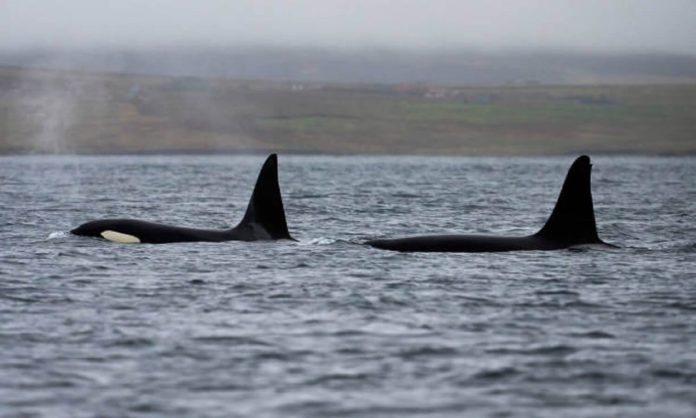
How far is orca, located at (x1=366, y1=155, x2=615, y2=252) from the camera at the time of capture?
23.4 m

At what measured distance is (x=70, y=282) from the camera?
1902cm

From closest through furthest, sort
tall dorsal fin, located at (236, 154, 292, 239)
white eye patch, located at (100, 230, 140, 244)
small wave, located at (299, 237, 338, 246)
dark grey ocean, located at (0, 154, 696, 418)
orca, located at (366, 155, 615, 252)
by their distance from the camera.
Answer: dark grey ocean, located at (0, 154, 696, 418), orca, located at (366, 155, 615, 252), white eye patch, located at (100, 230, 140, 244), small wave, located at (299, 237, 338, 246), tall dorsal fin, located at (236, 154, 292, 239)

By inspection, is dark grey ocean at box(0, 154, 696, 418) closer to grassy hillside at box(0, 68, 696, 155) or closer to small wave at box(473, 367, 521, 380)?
small wave at box(473, 367, 521, 380)

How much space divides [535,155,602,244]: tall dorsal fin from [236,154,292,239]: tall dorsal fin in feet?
15.6

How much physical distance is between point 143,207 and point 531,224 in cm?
1207

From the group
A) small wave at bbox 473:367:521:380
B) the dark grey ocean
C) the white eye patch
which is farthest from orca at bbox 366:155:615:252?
small wave at bbox 473:367:521:380

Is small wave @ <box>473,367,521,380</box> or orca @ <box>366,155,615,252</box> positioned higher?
orca @ <box>366,155,615,252</box>

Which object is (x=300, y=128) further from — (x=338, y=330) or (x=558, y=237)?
(x=338, y=330)

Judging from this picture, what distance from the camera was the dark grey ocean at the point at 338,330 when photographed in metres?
12.1

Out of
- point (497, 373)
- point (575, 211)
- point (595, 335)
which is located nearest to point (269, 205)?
point (575, 211)

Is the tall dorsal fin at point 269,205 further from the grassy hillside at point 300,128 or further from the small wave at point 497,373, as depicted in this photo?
the grassy hillside at point 300,128

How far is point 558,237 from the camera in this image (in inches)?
941

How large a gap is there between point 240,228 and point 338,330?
10.5 meters

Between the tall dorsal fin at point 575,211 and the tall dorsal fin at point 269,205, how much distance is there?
15.6ft
